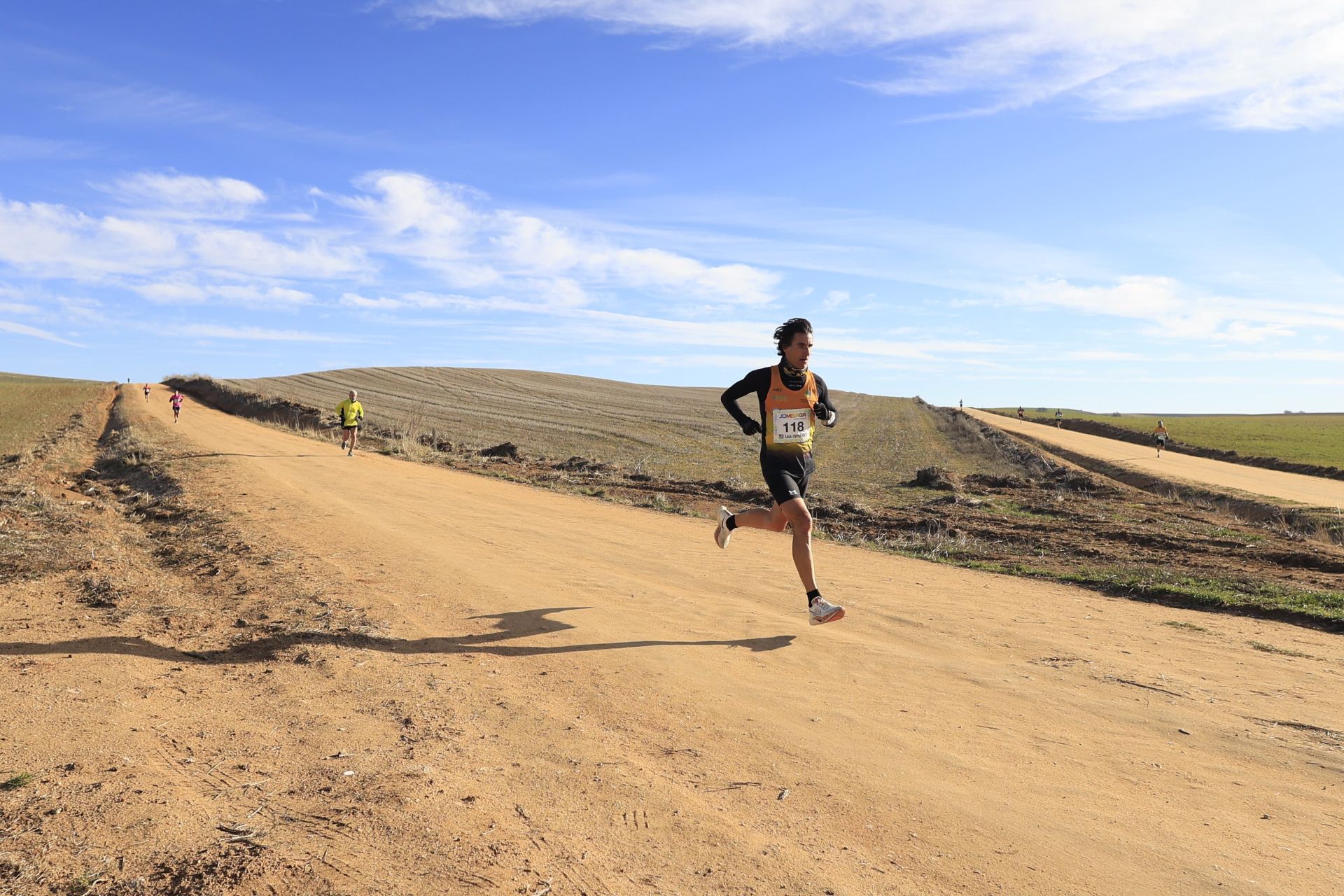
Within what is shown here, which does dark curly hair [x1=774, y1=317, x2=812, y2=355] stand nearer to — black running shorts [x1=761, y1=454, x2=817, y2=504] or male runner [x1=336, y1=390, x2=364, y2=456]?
black running shorts [x1=761, y1=454, x2=817, y2=504]

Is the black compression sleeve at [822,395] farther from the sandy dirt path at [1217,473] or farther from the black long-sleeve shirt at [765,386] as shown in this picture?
the sandy dirt path at [1217,473]

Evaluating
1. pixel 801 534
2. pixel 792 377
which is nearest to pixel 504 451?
pixel 792 377

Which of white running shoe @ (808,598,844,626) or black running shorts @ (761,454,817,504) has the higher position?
black running shorts @ (761,454,817,504)

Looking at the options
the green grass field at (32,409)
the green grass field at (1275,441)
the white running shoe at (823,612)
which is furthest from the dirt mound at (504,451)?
the green grass field at (1275,441)

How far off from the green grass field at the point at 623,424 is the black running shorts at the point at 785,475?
1343 centimetres

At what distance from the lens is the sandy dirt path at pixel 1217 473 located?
24.8m

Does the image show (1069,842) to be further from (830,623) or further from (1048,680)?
(830,623)

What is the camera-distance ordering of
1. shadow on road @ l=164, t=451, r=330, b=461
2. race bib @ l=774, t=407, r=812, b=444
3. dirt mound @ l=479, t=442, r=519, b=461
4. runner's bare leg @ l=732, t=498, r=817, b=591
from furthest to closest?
dirt mound @ l=479, t=442, r=519, b=461 < shadow on road @ l=164, t=451, r=330, b=461 < race bib @ l=774, t=407, r=812, b=444 < runner's bare leg @ l=732, t=498, r=817, b=591

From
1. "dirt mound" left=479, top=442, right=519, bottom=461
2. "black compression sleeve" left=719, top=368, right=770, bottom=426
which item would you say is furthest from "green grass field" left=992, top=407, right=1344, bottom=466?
"black compression sleeve" left=719, top=368, right=770, bottom=426

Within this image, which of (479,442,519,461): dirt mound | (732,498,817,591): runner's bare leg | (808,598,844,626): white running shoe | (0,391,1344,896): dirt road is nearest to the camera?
(0,391,1344,896): dirt road

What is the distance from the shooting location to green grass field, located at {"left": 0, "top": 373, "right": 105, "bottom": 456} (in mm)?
27398

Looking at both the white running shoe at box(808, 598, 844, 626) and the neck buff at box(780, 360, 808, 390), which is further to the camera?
the neck buff at box(780, 360, 808, 390)

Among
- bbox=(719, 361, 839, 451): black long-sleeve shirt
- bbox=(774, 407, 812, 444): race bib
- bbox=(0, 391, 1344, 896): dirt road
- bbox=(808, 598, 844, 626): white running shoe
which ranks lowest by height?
bbox=(0, 391, 1344, 896): dirt road

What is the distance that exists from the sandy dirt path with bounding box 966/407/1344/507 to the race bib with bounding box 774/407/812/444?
21.0 meters
